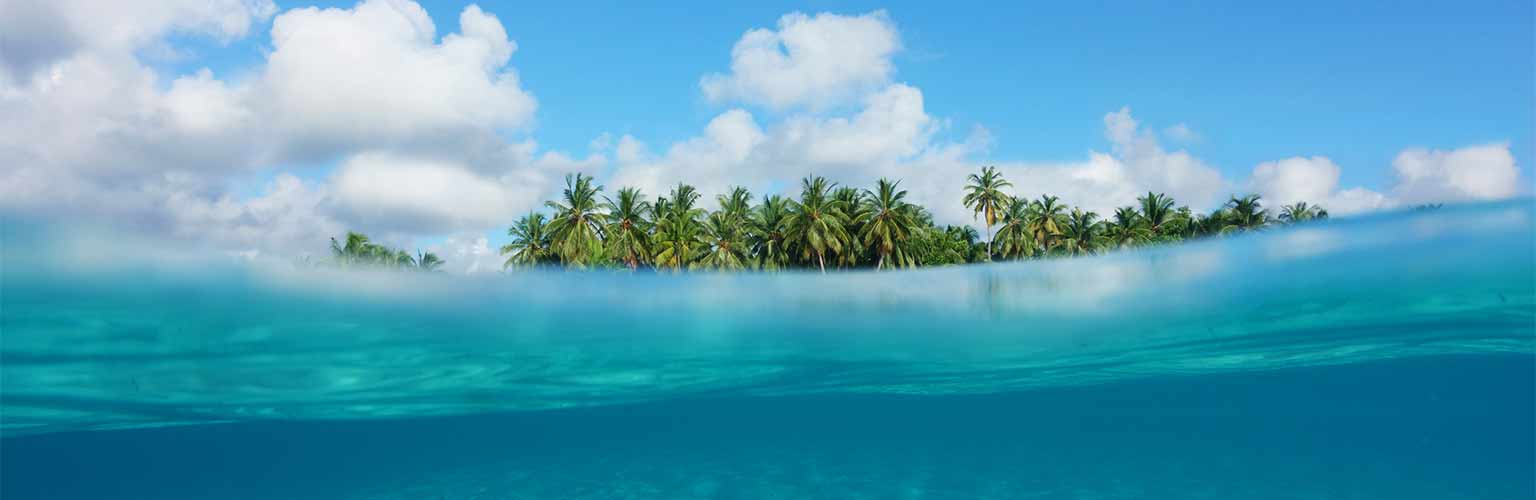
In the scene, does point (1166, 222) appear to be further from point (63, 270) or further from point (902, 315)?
point (63, 270)

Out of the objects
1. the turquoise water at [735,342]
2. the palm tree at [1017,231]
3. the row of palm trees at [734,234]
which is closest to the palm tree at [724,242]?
the row of palm trees at [734,234]

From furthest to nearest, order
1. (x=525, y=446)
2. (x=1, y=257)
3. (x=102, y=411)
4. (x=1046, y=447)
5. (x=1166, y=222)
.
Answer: (x=1166, y=222) < (x=1046, y=447) < (x=525, y=446) < (x=102, y=411) < (x=1, y=257)

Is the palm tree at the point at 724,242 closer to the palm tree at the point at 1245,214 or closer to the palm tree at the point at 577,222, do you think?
the palm tree at the point at 577,222

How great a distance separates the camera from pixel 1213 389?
97.6 feet

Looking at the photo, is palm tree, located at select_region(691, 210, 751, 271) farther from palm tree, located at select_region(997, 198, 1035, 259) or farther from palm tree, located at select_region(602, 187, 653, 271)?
palm tree, located at select_region(997, 198, 1035, 259)

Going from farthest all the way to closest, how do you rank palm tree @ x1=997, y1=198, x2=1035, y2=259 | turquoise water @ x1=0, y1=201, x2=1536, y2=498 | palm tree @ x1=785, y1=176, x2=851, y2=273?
palm tree @ x1=997, y1=198, x2=1035, y2=259
palm tree @ x1=785, y1=176, x2=851, y2=273
turquoise water @ x1=0, y1=201, x2=1536, y2=498

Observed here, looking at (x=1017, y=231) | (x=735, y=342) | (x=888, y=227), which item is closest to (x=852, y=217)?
(x=888, y=227)

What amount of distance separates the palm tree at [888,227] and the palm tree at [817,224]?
55.1 inches

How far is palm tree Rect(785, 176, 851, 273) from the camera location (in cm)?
4416

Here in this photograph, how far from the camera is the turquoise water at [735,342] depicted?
9867 millimetres

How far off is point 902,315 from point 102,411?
1647 cm

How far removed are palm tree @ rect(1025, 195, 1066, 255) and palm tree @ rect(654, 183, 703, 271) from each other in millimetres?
27354

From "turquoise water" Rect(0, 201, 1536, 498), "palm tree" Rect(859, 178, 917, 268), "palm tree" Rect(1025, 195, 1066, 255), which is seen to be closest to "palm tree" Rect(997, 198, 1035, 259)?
"palm tree" Rect(1025, 195, 1066, 255)

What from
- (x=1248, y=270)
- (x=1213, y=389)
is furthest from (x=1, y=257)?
(x=1213, y=389)
